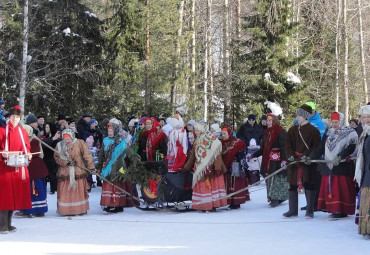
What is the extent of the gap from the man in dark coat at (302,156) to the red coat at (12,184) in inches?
169

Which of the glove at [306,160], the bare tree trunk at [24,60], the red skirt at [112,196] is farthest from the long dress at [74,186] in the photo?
the bare tree trunk at [24,60]

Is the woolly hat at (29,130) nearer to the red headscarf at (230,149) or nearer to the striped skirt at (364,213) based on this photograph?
the red headscarf at (230,149)

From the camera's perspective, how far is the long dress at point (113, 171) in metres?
10.7

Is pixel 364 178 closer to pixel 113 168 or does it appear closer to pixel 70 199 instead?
pixel 113 168

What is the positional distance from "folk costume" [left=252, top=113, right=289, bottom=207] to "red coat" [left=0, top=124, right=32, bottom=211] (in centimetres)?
475

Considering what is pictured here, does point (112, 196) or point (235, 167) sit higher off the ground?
point (235, 167)

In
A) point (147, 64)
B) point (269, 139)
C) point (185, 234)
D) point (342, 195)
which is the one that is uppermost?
point (147, 64)

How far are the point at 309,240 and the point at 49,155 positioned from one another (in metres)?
7.43

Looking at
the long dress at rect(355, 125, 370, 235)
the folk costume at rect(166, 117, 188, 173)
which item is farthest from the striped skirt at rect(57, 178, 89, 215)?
the long dress at rect(355, 125, 370, 235)

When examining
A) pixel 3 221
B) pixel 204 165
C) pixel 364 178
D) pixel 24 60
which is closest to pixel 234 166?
pixel 204 165

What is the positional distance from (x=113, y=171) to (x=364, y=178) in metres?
4.71

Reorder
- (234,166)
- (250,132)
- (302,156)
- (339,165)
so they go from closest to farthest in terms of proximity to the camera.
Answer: (339,165)
(302,156)
(234,166)
(250,132)

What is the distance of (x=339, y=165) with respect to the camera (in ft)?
30.5

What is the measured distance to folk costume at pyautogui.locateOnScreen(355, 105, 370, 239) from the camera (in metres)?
7.72
